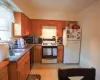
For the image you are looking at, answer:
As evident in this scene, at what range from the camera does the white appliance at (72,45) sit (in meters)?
4.76

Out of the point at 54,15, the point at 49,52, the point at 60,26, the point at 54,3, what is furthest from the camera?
the point at 60,26

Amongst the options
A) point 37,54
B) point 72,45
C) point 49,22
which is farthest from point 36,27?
point 72,45

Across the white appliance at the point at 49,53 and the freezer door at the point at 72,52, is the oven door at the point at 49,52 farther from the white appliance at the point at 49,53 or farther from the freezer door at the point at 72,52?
the freezer door at the point at 72,52

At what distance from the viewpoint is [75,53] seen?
491 cm

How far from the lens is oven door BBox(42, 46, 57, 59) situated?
5.04m

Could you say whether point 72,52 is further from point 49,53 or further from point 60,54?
point 49,53

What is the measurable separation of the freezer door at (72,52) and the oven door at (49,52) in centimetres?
52

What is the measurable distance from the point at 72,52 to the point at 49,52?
1.05 metres

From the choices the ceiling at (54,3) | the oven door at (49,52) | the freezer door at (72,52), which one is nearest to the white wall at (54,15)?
the ceiling at (54,3)

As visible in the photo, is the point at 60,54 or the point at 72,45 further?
the point at 60,54

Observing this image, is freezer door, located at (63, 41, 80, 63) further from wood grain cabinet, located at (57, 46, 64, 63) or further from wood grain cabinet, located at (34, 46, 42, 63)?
wood grain cabinet, located at (34, 46, 42, 63)

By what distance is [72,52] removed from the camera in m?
4.91

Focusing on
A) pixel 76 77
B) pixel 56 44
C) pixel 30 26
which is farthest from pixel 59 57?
pixel 76 77

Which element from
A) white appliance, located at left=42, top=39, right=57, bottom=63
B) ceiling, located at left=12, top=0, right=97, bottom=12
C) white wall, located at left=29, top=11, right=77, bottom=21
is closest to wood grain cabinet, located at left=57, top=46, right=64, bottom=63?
white appliance, located at left=42, top=39, right=57, bottom=63
